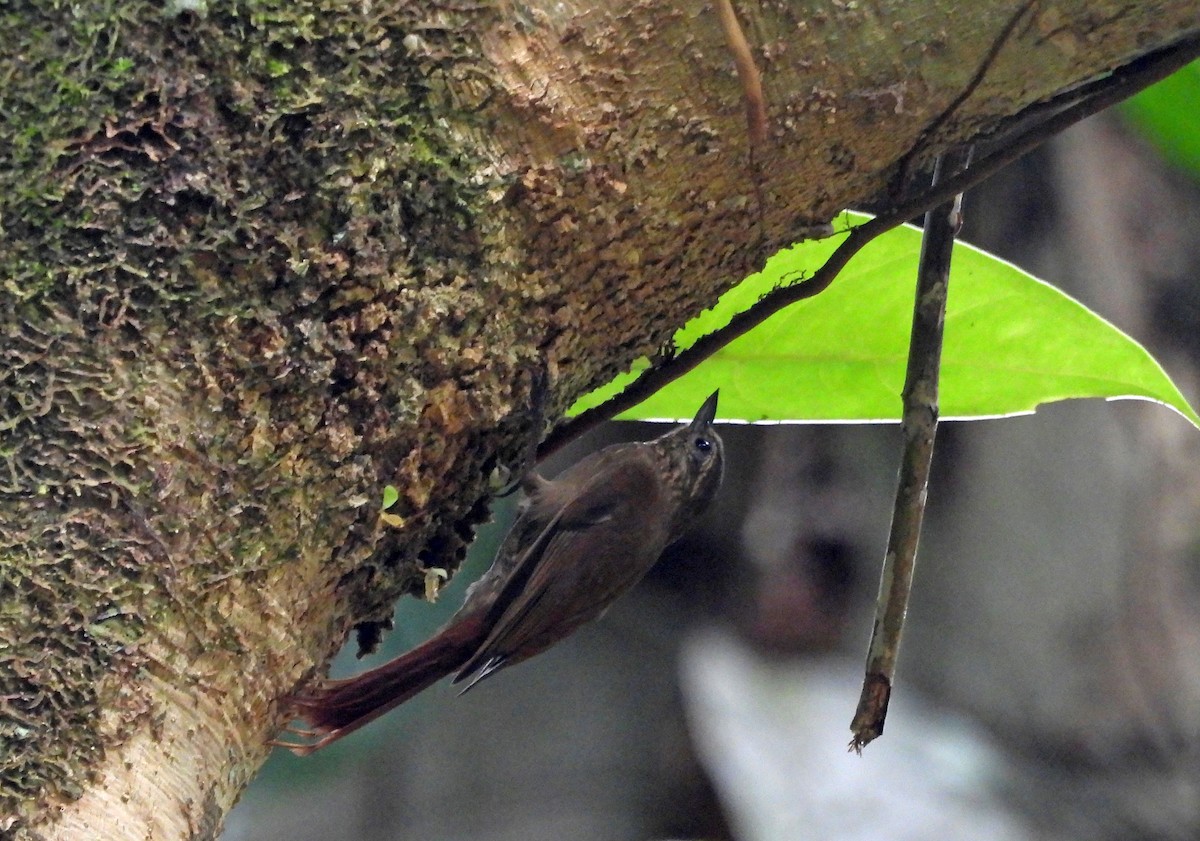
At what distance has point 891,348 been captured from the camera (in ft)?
4.34

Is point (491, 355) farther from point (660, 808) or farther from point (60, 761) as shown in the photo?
point (660, 808)

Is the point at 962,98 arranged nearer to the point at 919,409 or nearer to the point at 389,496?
the point at 919,409

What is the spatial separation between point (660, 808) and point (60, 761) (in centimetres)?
365

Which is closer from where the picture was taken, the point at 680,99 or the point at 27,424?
the point at 27,424

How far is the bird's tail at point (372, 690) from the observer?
3.23 ft

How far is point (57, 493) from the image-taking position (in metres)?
0.75

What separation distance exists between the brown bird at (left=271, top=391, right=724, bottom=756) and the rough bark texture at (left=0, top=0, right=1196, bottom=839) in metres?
0.38

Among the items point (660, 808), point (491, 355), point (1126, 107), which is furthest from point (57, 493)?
point (660, 808)

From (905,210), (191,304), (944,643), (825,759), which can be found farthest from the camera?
(944,643)

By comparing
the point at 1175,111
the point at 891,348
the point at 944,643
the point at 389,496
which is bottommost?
the point at 944,643

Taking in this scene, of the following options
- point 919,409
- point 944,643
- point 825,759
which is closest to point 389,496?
point 919,409

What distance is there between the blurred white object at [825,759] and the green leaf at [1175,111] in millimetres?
2183

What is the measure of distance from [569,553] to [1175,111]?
106 cm

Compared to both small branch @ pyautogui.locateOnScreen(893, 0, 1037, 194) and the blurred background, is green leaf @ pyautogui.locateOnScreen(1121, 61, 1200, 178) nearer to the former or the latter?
small branch @ pyautogui.locateOnScreen(893, 0, 1037, 194)
